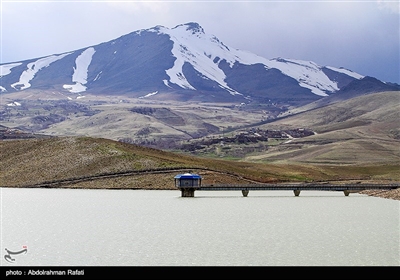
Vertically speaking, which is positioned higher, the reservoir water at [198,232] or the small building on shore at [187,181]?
the small building on shore at [187,181]

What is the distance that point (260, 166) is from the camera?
6949 inches

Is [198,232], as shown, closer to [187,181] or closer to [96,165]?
[187,181]

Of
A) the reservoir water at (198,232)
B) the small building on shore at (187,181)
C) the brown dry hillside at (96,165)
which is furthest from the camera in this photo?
the brown dry hillside at (96,165)

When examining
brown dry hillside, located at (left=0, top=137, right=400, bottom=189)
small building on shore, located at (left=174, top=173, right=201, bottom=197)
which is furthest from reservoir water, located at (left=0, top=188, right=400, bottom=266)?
brown dry hillside, located at (left=0, top=137, right=400, bottom=189)

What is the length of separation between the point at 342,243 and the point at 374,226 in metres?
12.3

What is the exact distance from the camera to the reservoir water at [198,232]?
1860 inches

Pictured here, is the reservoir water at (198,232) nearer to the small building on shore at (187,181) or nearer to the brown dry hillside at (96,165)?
the small building on shore at (187,181)

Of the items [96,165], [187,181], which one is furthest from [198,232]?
[96,165]

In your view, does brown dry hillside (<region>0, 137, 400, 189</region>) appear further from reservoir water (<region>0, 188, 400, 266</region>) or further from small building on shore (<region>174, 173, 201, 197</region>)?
reservoir water (<region>0, 188, 400, 266</region>)

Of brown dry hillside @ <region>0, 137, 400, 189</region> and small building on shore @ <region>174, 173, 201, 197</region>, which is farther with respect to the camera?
brown dry hillside @ <region>0, 137, 400, 189</region>

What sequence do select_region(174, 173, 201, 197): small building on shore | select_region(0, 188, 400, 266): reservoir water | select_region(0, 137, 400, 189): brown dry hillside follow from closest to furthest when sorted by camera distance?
select_region(0, 188, 400, 266): reservoir water, select_region(174, 173, 201, 197): small building on shore, select_region(0, 137, 400, 189): brown dry hillside

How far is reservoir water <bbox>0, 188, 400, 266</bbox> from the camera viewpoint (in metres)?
47.2

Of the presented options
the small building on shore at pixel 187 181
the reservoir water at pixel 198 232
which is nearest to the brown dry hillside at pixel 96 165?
the small building on shore at pixel 187 181
